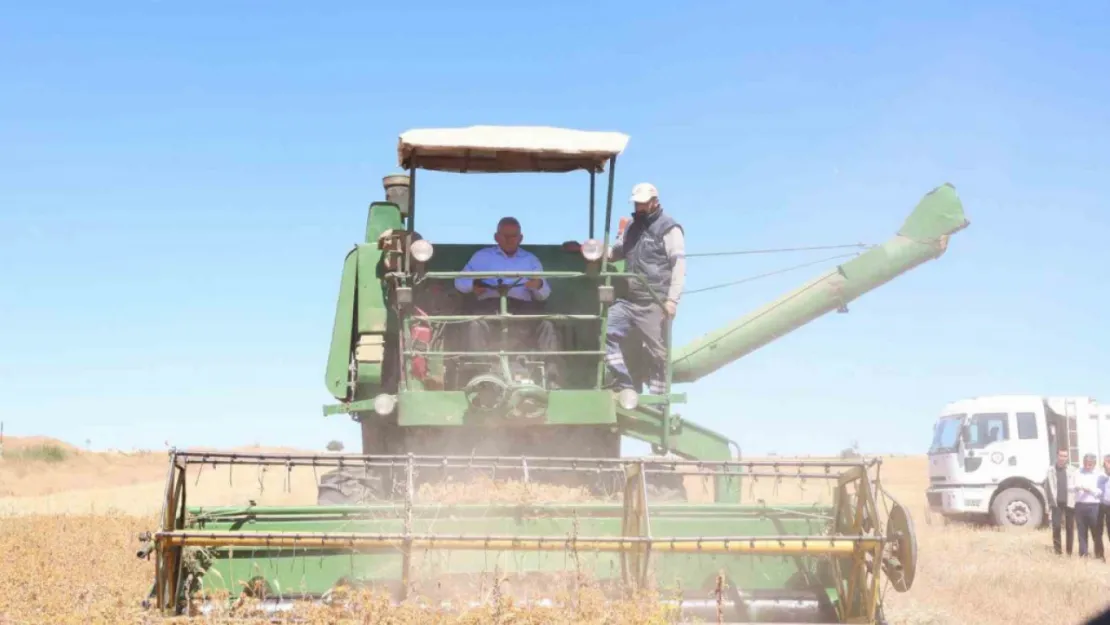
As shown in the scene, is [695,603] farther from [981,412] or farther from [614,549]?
[981,412]

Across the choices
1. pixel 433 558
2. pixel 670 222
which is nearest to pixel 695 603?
pixel 433 558

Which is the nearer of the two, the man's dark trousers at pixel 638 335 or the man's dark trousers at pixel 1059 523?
the man's dark trousers at pixel 638 335

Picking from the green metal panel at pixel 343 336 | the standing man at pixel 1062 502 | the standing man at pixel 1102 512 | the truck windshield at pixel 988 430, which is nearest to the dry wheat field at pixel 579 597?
the standing man at pixel 1062 502

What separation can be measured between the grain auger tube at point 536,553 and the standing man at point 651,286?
2075mm

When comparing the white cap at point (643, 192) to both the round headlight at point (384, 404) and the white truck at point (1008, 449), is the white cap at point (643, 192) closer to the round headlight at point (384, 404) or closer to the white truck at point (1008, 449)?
the round headlight at point (384, 404)

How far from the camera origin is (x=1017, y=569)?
14.2m

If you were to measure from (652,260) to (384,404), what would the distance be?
2639mm

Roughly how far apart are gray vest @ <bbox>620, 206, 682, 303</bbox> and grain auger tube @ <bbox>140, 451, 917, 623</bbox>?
8.03ft

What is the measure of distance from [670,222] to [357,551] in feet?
13.5

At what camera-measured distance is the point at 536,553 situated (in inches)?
303

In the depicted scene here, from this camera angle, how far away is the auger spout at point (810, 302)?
11.7 meters

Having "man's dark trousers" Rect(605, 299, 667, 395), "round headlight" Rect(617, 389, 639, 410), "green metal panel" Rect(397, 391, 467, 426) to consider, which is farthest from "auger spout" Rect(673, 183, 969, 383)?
"green metal panel" Rect(397, 391, 467, 426)

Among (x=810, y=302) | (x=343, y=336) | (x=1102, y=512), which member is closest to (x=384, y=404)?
(x=343, y=336)

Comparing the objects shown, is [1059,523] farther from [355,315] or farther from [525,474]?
[525,474]
